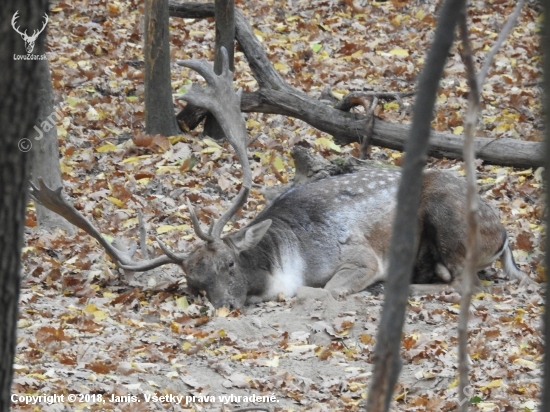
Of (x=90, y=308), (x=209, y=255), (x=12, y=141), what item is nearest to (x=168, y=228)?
(x=209, y=255)

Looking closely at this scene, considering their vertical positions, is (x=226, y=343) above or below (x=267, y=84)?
below

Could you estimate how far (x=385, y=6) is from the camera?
16.2 m

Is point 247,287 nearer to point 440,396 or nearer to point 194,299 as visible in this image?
point 194,299

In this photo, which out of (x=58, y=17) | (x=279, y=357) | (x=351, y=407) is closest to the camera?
(x=351, y=407)

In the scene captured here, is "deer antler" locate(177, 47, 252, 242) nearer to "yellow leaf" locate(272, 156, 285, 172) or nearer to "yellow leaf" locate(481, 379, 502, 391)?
"yellow leaf" locate(272, 156, 285, 172)

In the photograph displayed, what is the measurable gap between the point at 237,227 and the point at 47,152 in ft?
6.60

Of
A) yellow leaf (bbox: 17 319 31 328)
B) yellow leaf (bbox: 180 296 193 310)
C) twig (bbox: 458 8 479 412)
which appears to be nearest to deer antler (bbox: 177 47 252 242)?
yellow leaf (bbox: 180 296 193 310)

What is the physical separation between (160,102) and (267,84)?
137 centimetres

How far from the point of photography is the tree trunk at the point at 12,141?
268cm

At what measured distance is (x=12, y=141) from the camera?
2.69 m

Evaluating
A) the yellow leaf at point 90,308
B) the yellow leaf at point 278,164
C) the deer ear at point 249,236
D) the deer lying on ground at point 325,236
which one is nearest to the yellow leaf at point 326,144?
the yellow leaf at point 278,164

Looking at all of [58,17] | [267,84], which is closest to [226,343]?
[267,84]

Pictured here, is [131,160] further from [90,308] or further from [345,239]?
[90,308]

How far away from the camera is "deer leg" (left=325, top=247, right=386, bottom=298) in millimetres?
8273
